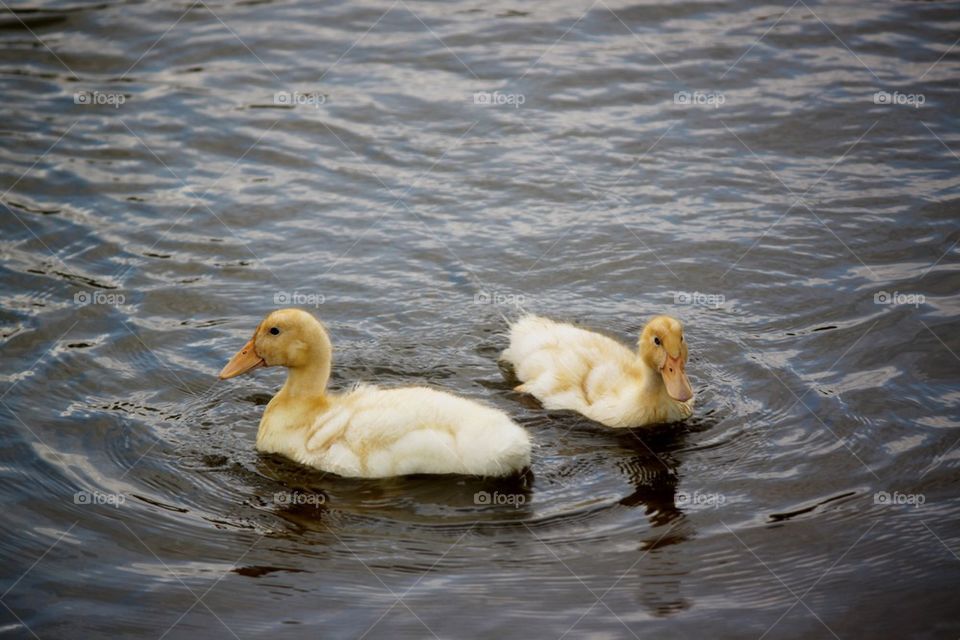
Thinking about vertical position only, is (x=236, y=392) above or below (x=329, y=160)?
below

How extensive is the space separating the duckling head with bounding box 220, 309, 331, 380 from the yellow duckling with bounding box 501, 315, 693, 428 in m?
1.50

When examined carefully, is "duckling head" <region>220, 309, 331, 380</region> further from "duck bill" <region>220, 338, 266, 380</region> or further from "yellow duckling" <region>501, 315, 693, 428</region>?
"yellow duckling" <region>501, 315, 693, 428</region>

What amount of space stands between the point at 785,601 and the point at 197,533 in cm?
317

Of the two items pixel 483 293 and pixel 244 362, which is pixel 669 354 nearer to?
pixel 483 293

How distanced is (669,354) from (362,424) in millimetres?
1974

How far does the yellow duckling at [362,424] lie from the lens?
704 cm

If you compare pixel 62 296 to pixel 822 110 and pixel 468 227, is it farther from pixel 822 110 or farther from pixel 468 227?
pixel 822 110

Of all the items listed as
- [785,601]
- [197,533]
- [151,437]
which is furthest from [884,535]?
[151,437]

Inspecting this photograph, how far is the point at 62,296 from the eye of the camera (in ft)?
30.5

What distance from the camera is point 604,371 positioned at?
8133mm

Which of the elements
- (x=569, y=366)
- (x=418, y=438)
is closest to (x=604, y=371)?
(x=569, y=366)

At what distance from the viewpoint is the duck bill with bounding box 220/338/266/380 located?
7652 mm

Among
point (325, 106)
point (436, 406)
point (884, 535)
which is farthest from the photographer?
point (325, 106)

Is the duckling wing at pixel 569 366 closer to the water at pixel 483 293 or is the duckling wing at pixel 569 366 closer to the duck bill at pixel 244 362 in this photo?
the water at pixel 483 293
